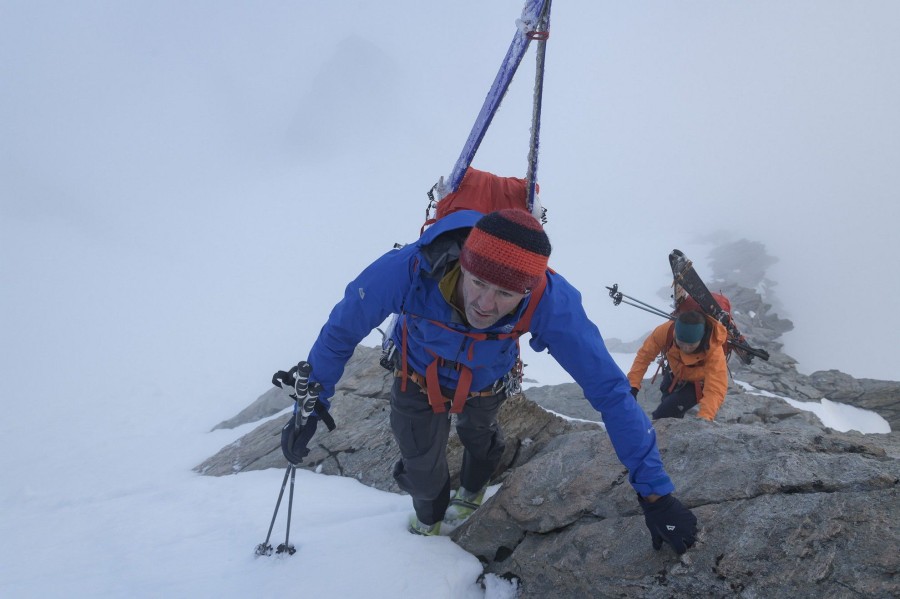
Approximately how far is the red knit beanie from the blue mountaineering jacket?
0.29 m

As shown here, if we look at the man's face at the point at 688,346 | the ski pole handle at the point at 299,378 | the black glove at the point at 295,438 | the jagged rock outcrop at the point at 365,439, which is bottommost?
the jagged rock outcrop at the point at 365,439

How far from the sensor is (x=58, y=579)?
344 cm

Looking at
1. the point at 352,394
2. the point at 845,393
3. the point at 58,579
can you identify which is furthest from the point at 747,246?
the point at 58,579

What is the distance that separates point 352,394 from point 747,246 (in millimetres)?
82279

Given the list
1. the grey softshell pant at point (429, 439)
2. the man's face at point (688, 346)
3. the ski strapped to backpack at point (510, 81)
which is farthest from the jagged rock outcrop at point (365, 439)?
the ski strapped to backpack at point (510, 81)

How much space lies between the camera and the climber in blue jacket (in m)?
2.42

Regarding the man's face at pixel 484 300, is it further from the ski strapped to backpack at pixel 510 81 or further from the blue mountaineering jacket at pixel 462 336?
the ski strapped to backpack at pixel 510 81

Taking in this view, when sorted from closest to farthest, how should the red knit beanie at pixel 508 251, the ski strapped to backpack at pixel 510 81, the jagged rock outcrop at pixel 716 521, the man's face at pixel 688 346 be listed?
the jagged rock outcrop at pixel 716 521 < the red knit beanie at pixel 508 251 < the ski strapped to backpack at pixel 510 81 < the man's face at pixel 688 346

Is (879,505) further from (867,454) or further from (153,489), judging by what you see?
(153,489)

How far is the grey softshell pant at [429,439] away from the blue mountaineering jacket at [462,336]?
0.29 m

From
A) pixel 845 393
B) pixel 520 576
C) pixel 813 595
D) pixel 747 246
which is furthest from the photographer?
pixel 747 246

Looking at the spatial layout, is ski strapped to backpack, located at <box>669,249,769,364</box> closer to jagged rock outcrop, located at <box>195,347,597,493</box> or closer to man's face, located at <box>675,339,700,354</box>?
man's face, located at <box>675,339,700,354</box>

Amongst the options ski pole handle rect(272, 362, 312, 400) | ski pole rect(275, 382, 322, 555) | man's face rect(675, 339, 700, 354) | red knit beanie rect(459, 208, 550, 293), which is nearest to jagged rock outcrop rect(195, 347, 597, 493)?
man's face rect(675, 339, 700, 354)

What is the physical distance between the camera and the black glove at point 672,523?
7.97 ft
